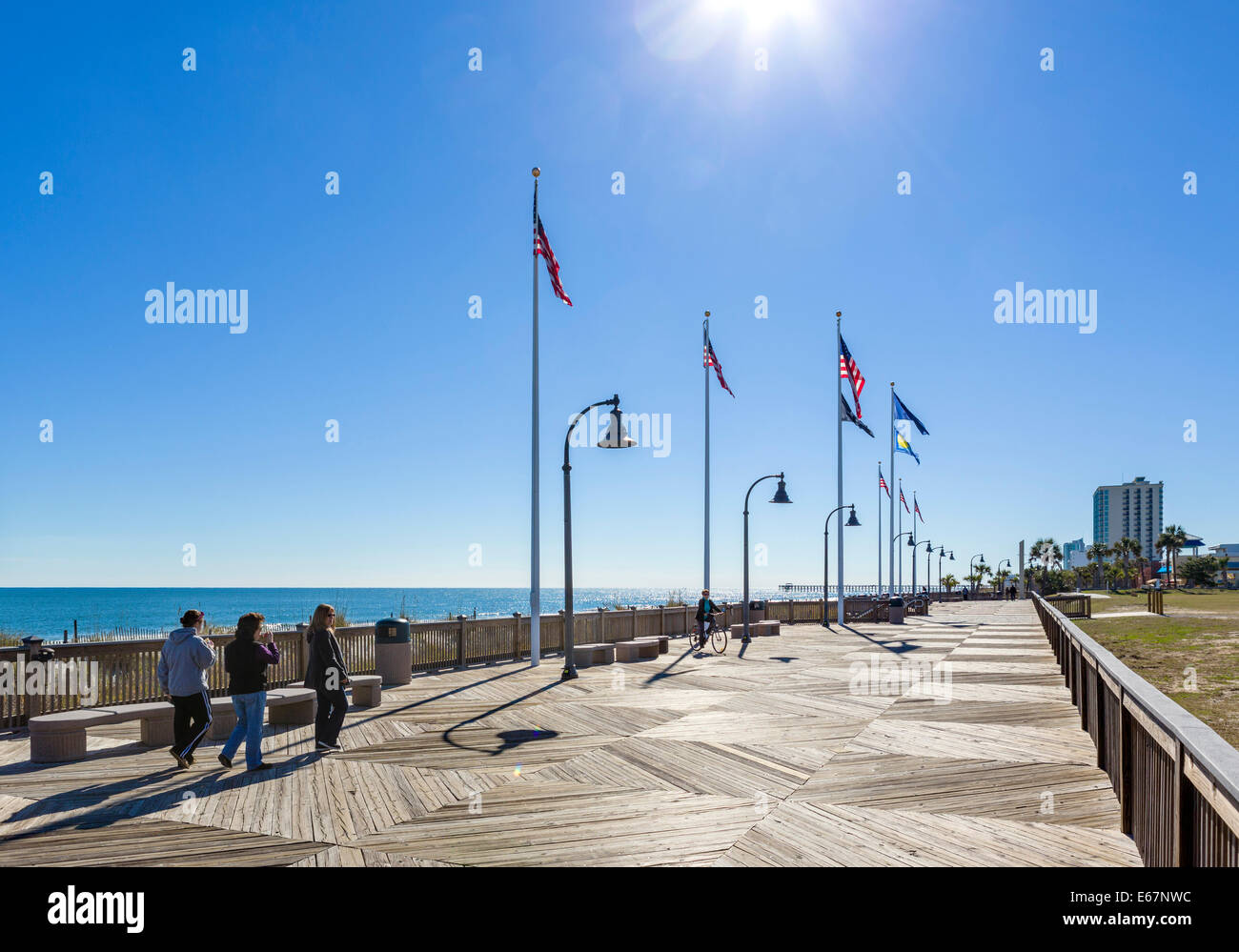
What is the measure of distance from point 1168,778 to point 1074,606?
53.1m

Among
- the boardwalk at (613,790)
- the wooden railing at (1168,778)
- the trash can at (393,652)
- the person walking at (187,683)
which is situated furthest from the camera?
the trash can at (393,652)

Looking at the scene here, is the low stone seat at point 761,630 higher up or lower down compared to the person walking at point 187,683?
lower down

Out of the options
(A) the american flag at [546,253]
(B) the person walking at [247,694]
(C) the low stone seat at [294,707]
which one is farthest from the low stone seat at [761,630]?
(B) the person walking at [247,694]

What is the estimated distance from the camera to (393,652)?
51.6 feet

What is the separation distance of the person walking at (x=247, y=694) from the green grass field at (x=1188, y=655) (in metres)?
13.3

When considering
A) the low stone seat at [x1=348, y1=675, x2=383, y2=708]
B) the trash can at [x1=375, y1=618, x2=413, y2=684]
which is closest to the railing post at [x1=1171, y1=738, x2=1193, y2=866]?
the low stone seat at [x1=348, y1=675, x2=383, y2=708]

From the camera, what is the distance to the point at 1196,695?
1642 cm

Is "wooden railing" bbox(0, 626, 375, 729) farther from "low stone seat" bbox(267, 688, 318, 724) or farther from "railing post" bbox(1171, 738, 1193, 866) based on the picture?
"railing post" bbox(1171, 738, 1193, 866)

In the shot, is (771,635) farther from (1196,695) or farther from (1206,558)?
(1206,558)

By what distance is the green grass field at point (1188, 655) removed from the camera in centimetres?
1520

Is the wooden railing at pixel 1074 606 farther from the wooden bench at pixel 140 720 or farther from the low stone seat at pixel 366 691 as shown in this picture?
the wooden bench at pixel 140 720

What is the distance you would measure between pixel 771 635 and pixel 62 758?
2309 cm

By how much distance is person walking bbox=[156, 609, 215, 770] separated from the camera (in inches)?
356
